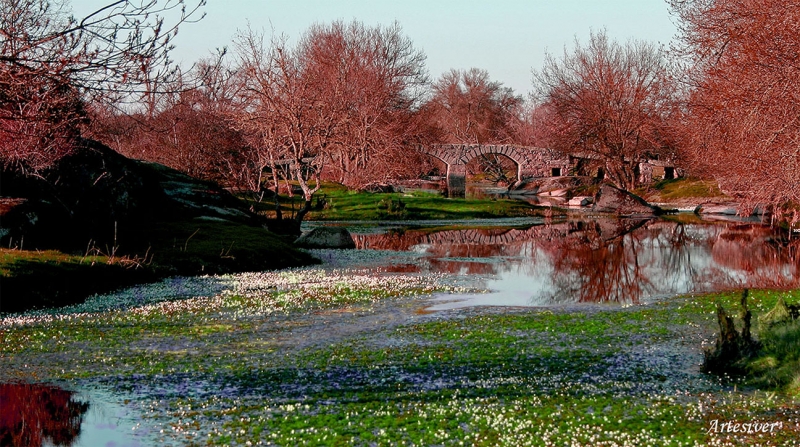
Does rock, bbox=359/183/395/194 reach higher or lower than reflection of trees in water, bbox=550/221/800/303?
higher

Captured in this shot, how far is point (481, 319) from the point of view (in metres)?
21.7

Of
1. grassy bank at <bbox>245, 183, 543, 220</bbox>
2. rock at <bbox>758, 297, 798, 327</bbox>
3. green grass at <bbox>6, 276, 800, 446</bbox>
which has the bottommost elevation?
green grass at <bbox>6, 276, 800, 446</bbox>

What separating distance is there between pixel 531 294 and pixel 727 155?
55.1 ft

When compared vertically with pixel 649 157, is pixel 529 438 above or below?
below

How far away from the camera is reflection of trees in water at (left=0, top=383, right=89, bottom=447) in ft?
39.3

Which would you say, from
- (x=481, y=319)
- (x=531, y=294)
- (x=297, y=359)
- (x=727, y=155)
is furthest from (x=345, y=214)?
(x=297, y=359)

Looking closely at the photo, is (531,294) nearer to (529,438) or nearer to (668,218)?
(529,438)

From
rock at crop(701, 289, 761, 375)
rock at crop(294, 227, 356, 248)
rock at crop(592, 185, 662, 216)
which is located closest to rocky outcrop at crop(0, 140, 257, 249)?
rock at crop(294, 227, 356, 248)

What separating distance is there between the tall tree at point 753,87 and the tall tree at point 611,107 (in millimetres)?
44310

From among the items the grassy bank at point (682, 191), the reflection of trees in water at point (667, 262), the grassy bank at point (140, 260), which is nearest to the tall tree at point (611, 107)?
the grassy bank at point (682, 191)

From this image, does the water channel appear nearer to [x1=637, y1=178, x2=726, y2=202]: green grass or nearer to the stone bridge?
[x1=637, y1=178, x2=726, y2=202]: green grass

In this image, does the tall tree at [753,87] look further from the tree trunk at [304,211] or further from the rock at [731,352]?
the tree trunk at [304,211]

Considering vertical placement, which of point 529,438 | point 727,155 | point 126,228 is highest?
point 727,155

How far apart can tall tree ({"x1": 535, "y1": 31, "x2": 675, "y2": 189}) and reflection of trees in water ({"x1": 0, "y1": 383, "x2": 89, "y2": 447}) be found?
2781 inches
